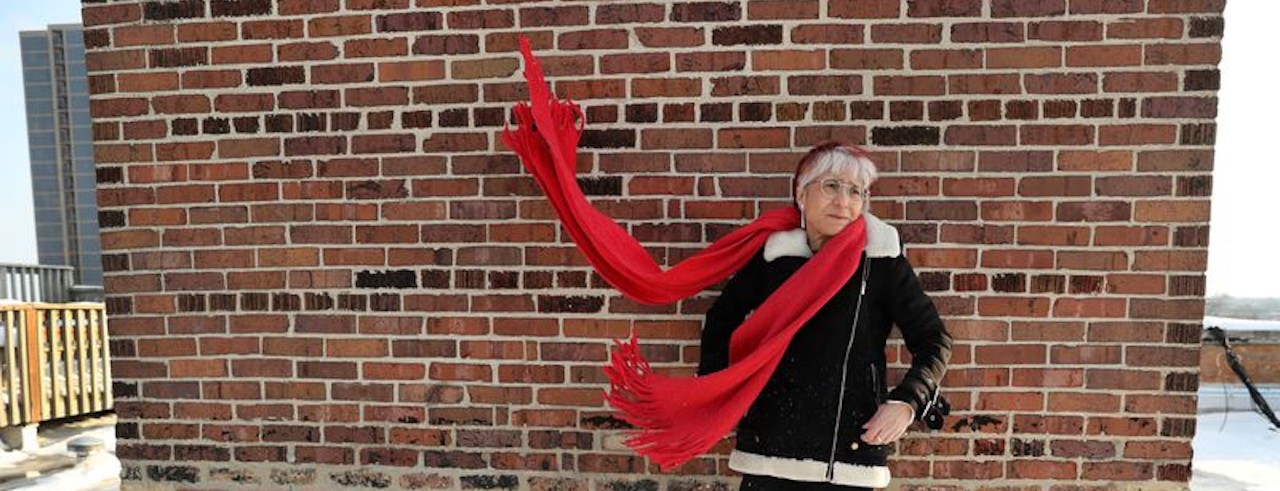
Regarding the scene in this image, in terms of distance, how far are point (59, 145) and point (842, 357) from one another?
4289 cm

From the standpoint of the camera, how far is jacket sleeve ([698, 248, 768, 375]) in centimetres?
188

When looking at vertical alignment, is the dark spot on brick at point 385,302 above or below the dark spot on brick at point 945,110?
below

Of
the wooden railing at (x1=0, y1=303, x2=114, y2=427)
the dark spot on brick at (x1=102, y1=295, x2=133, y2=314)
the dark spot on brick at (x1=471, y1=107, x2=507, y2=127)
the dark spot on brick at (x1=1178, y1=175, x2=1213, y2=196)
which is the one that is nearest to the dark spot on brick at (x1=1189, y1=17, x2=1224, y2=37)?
the dark spot on brick at (x1=1178, y1=175, x2=1213, y2=196)

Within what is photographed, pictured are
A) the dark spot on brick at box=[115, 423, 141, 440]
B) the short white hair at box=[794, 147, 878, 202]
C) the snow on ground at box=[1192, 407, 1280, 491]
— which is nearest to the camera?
the short white hair at box=[794, 147, 878, 202]

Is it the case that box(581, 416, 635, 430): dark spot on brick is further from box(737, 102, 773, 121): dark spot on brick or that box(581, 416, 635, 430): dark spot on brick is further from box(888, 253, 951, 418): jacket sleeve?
box(737, 102, 773, 121): dark spot on brick

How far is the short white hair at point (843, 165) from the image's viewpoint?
1.74m

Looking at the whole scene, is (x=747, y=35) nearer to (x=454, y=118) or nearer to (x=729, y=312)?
(x=729, y=312)

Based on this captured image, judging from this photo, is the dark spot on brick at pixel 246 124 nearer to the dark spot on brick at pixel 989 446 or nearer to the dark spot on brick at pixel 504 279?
the dark spot on brick at pixel 504 279

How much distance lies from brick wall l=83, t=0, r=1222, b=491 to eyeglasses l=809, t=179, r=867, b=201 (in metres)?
→ 0.39

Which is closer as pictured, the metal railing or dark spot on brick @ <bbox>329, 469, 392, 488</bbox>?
dark spot on brick @ <bbox>329, 469, 392, 488</bbox>

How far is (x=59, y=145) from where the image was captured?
105 ft

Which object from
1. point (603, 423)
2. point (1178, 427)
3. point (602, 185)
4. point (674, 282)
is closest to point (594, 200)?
point (602, 185)

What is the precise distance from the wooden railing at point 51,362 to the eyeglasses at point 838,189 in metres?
6.92

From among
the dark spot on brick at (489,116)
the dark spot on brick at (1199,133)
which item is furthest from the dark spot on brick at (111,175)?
the dark spot on brick at (1199,133)
